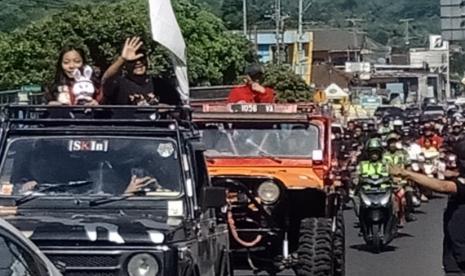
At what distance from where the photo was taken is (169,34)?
11531mm

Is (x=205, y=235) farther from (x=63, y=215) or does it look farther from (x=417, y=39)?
(x=417, y=39)

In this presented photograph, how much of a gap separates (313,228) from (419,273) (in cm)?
385

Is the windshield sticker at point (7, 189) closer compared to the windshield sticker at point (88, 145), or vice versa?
the windshield sticker at point (7, 189)

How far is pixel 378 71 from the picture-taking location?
5620 inches

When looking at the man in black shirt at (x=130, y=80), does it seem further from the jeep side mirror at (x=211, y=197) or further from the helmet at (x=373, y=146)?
the helmet at (x=373, y=146)

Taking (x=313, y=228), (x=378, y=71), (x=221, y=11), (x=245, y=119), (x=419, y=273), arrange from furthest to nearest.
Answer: (x=378, y=71)
(x=221, y=11)
(x=419, y=273)
(x=245, y=119)
(x=313, y=228)

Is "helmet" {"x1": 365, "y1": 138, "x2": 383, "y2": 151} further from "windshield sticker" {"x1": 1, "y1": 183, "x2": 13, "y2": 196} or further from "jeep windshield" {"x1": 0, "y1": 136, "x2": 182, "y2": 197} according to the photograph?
"windshield sticker" {"x1": 1, "y1": 183, "x2": 13, "y2": 196}

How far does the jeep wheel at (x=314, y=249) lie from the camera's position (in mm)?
14234

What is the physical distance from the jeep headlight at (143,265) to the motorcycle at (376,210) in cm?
1247

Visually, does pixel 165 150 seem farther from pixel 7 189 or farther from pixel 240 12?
pixel 240 12

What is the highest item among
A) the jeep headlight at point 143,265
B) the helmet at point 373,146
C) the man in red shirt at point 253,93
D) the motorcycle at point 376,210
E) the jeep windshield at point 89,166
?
the man in red shirt at point 253,93

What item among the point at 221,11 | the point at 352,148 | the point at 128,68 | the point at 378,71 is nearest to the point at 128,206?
the point at 128,68

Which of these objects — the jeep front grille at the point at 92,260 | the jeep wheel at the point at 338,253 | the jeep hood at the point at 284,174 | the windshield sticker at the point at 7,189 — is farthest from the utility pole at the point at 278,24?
the jeep front grille at the point at 92,260

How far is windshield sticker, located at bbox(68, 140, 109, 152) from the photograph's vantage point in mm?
9938
